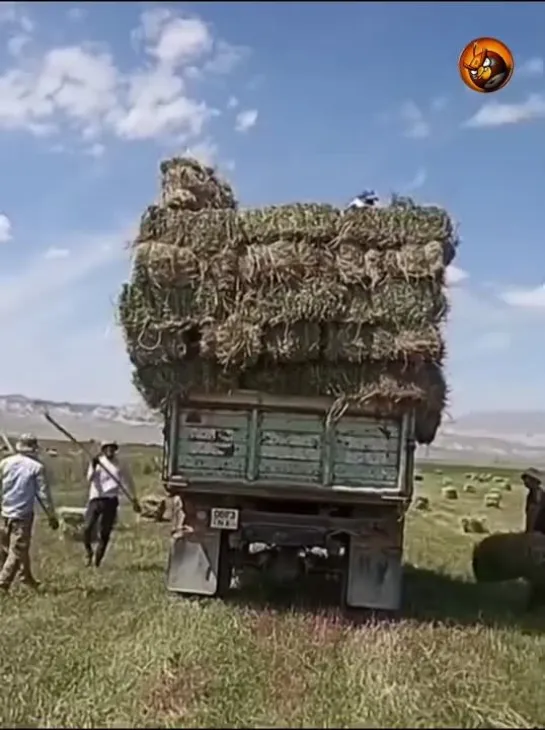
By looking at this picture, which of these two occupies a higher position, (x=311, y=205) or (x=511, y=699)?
(x=311, y=205)

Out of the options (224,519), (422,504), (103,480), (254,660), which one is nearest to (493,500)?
(422,504)

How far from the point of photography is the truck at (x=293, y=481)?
982cm

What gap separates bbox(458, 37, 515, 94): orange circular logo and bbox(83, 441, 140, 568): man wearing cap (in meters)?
7.10

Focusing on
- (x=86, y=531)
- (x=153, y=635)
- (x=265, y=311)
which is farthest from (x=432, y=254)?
(x=86, y=531)

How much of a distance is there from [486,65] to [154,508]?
458 inches

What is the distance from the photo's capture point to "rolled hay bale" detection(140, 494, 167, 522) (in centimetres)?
1864

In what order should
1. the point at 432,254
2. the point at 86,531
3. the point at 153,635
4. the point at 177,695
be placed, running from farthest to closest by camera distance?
the point at 86,531
the point at 432,254
the point at 153,635
the point at 177,695

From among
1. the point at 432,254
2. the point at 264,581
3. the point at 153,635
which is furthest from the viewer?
the point at 264,581

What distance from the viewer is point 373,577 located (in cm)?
1009

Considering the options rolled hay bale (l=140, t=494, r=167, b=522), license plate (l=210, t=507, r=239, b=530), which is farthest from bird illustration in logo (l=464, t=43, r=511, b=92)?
rolled hay bale (l=140, t=494, r=167, b=522)

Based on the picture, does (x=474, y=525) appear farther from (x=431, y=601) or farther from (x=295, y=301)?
(x=295, y=301)

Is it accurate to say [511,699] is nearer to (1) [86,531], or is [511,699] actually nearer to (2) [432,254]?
(2) [432,254]

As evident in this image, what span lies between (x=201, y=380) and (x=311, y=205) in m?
1.83

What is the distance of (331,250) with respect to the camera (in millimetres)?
9625
